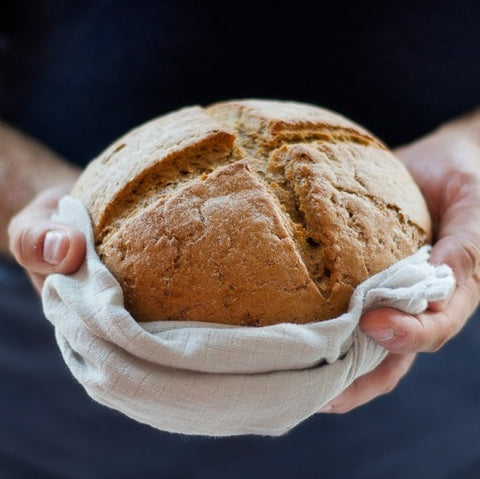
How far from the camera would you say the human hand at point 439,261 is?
0.96 meters

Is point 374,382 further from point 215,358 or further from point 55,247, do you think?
point 55,247

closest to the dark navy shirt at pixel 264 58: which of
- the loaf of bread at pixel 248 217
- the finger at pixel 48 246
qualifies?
the loaf of bread at pixel 248 217

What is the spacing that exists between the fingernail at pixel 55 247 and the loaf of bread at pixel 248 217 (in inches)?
2.1

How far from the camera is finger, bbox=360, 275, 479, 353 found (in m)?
0.94

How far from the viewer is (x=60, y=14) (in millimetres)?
1571

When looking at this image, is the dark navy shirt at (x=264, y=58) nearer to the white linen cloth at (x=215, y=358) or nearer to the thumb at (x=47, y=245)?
the thumb at (x=47, y=245)

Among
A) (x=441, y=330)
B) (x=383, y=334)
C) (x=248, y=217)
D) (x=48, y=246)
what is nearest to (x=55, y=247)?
(x=48, y=246)

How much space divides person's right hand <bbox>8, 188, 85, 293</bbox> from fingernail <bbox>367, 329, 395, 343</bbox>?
47 cm

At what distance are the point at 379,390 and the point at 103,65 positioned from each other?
100 centimetres

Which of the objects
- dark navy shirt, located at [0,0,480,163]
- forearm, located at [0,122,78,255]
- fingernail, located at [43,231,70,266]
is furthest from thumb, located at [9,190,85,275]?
dark navy shirt, located at [0,0,480,163]

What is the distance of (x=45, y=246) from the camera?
3.25ft

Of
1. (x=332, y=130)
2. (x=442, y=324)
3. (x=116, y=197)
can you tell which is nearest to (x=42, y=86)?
(x=116, y=197)

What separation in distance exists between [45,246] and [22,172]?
2.21 ft

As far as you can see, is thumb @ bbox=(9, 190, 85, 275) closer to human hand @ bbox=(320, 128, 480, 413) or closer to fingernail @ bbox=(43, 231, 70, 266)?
fingernail @ bbox=(43, 231, 70, 266)
